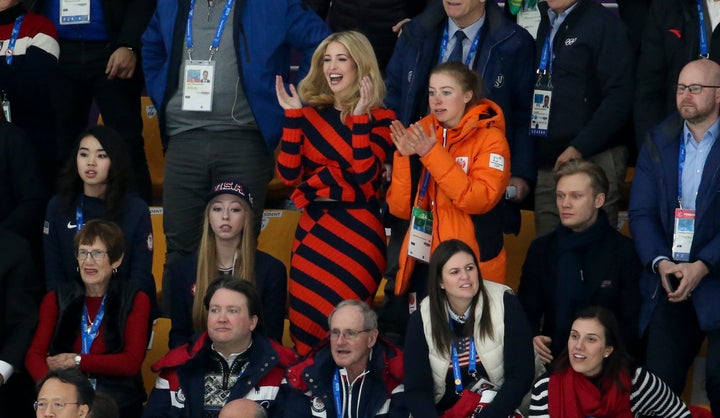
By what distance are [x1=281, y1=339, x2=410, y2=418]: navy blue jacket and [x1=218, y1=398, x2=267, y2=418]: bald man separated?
0.32 meters

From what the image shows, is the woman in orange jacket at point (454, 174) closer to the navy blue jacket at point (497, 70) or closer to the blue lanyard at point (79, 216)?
the navy blue jacket at point (497, 70)

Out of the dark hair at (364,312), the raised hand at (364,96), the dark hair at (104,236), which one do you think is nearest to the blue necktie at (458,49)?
the raised hand at (364,96)

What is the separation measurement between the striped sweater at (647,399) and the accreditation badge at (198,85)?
207 cm

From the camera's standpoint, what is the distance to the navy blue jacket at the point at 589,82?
21.2ft

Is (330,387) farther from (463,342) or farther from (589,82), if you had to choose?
(589,82)

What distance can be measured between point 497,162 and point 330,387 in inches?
43.0

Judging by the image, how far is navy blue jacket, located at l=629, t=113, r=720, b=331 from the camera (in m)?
5.71

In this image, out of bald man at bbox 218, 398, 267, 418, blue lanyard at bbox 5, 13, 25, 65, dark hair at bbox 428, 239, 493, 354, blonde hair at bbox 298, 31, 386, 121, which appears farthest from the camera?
blue lanyard at bbox 5, 13, 25, 65

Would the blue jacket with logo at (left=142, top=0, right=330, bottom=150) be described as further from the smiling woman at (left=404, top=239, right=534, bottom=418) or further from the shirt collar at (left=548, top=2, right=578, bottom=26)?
the smiling woman at (left=404, top=239, right=534, bottom=418)

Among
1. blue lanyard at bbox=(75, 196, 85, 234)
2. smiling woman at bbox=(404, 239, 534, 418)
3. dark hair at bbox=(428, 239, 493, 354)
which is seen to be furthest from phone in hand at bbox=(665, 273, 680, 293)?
blue lanyard at bbox=(75, 196, 85, 234)

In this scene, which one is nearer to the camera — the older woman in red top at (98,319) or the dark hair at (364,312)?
the dark hair at (364,312)

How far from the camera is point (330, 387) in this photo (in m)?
5.70

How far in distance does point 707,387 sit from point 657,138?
1.01m

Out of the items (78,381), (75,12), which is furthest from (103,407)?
(75,12)
